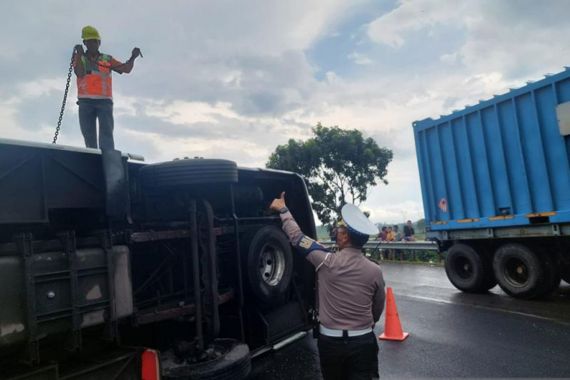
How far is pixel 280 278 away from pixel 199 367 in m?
1.21

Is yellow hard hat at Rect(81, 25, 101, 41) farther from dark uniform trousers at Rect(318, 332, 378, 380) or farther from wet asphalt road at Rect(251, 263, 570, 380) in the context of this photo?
dark uniform trousers at Rect(318, 332, 378, 380)

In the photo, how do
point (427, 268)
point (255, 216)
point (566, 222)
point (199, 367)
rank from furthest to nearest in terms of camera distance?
point (427, 268)
point (566, 222)
point (255, 216)
point (199, 367)

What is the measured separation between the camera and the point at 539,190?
7.14m

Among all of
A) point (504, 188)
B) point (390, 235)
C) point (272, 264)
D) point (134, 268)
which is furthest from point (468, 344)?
point (390, 235)

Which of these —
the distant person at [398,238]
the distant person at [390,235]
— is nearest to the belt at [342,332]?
the distant person at [398,238]

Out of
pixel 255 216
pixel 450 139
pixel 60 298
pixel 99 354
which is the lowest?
pixel 99 354

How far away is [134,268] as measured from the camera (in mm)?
→ 3273

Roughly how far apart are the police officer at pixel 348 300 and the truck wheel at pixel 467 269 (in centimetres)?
599

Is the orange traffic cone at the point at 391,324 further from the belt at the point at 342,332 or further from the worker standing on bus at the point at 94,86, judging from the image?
the worker standing on bus at the point at 94,86

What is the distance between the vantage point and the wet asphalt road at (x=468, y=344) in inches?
163

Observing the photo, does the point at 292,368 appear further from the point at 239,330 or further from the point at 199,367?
the point at 199,367

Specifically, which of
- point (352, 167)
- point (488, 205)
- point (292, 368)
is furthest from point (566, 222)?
point (352, 167)

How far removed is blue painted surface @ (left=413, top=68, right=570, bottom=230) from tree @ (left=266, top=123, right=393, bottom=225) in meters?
10.8

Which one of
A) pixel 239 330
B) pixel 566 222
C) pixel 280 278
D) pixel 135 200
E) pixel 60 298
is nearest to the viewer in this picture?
pixel 60 298
